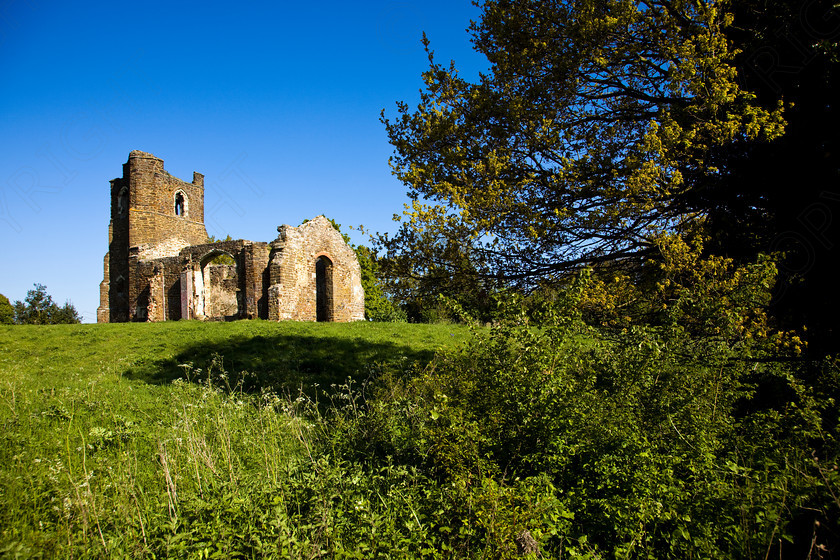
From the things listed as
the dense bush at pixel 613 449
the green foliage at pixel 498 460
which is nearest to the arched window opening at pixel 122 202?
the green foliage at pixel 498 460

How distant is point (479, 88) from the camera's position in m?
7.76

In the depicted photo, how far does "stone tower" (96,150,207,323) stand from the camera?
27.7 meters

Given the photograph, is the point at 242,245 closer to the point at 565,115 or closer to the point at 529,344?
the point at 565,115

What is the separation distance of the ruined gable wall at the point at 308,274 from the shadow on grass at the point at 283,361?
22.2ft

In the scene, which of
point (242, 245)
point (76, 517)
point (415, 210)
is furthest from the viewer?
point (242, 245)

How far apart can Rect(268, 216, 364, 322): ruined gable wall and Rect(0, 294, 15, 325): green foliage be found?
27090 millimetres

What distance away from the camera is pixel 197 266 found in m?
24.3

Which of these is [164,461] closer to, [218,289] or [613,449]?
[613,449]

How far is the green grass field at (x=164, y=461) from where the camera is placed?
3.21 meters

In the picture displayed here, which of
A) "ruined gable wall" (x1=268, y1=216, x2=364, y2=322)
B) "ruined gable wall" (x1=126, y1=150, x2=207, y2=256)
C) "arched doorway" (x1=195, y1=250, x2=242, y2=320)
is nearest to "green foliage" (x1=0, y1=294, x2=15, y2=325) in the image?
"ruined gable wall" (x1=126, y1=150, x2=207, y2=256)

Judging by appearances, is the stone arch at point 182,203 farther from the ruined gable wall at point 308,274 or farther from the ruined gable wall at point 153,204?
the ruined gable wall at point 308,274

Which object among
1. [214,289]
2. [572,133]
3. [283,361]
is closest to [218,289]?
[214,289]

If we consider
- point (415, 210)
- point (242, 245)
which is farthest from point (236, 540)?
point (242, 245)

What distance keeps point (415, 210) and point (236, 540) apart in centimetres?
482
